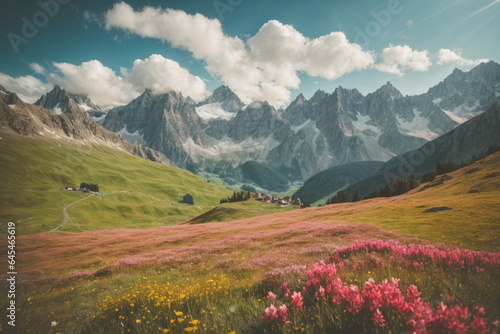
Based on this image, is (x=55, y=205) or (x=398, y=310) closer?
(x=398, y=310)

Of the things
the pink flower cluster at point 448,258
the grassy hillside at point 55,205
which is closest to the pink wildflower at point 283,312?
the pink flower cluster at point 448,258

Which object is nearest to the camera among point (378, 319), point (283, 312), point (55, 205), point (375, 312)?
point (378, 319)

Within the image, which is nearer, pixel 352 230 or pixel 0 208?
pixel 352 230

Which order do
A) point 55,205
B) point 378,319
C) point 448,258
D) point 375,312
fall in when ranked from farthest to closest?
point 55,205
point 448,258
point 375,312
point 378,319

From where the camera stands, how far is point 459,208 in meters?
36.6

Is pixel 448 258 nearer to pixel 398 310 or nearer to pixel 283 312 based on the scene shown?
pixel 398 310

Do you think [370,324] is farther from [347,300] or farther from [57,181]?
[57,181]

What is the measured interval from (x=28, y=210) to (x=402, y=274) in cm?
16249

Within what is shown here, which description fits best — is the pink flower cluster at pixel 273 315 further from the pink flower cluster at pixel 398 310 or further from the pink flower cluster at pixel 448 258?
the pink flower cluster at pixel 448 258

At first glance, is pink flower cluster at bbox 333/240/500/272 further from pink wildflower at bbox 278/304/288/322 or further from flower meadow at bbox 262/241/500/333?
pink wildflower at bbox 278/304/288/322

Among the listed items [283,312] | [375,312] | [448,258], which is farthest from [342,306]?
[448,258]

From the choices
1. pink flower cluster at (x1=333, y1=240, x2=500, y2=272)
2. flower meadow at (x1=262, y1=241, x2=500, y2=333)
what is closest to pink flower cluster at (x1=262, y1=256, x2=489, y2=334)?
flower meadow at (x1=262, y1=241, x2=500, y2=333)

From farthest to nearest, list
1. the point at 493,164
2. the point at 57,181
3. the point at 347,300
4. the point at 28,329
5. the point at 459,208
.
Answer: the point at 57,181, the point at 493,164, the point at 459,208, the point at 28,329, the point at 347,300

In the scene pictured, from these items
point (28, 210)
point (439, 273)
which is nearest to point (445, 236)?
point (439, 273)
